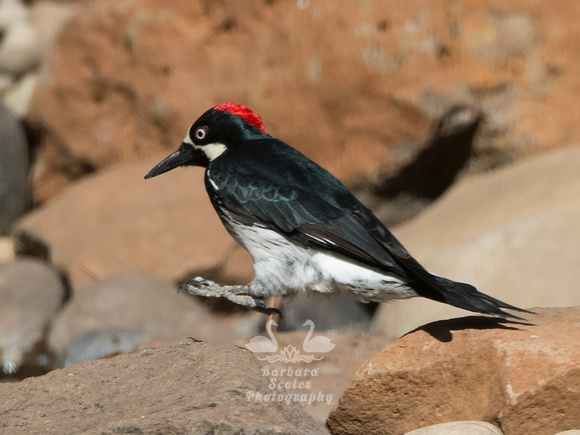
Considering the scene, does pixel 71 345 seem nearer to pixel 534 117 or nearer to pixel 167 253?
pixel 167 253

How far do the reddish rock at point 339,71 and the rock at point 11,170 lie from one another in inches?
37.5

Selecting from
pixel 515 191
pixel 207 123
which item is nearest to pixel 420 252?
pixel 515 191

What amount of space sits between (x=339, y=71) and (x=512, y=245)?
2.60 metres

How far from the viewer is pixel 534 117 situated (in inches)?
308

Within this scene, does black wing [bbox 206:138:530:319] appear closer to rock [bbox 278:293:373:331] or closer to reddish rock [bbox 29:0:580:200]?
rock [bbox 278:293:373:331]

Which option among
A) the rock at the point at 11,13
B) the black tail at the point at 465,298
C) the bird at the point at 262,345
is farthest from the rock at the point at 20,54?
the black tail at the point at 465,298

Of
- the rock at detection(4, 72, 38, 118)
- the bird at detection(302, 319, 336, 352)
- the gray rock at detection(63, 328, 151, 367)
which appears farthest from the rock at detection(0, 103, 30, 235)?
the bird at detection(302, 319, 336, 352)

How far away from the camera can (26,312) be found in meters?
7.37

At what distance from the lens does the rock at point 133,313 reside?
689cm

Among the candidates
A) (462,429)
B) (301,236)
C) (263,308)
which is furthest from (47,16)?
(462,429)

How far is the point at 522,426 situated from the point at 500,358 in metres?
0.26

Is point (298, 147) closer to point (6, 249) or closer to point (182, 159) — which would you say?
point (6, 249)

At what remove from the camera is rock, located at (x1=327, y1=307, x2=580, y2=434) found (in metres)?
3.36

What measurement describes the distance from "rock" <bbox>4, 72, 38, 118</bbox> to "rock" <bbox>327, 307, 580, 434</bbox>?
Answer: 299 inches
